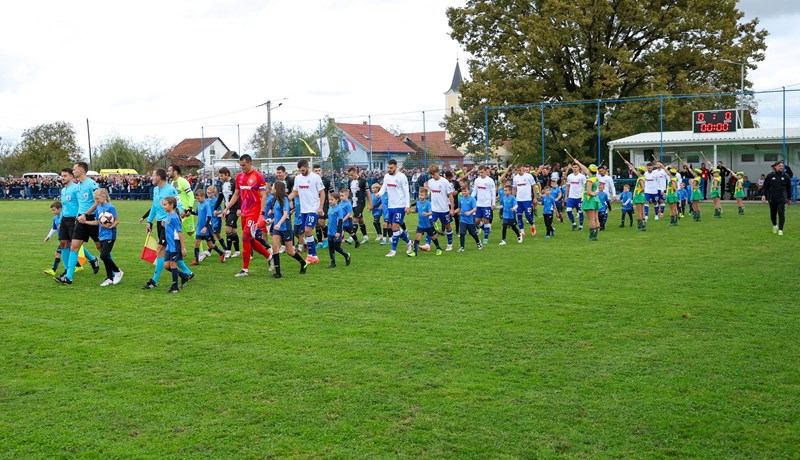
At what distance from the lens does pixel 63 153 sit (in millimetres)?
67000

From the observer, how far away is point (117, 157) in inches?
2803

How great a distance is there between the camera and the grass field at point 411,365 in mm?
4852

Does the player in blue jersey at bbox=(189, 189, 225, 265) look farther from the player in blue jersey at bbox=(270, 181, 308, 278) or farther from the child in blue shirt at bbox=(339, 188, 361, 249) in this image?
the child in blue shirt at bbox=(339, 188, 361, 249)

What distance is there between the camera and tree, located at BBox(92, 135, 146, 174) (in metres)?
71.0

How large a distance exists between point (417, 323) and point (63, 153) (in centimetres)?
6682

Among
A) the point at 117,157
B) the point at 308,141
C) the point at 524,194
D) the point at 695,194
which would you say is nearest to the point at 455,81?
the point at 117,157

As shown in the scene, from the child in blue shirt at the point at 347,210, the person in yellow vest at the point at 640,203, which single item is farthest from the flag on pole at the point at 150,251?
the person in yellow vest at the point at 640,203

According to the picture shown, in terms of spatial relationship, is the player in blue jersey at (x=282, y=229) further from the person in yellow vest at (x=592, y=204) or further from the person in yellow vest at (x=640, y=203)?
the person in yellow vest at (x=640, y=203)

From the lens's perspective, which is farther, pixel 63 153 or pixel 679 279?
pixel 63 153

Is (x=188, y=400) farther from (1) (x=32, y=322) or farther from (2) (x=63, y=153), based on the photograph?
(2) (x=63, y=153)

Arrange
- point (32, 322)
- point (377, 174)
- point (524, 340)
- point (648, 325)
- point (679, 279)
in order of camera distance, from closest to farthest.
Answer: point (524, 340) → point (648, 325) → point (32, 322) → point (679, 279) → point (377, 174)

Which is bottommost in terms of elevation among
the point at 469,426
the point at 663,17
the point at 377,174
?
the point at 469,426

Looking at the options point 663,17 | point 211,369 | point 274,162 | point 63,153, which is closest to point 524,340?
point 211,369

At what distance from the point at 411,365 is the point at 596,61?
120 ft
